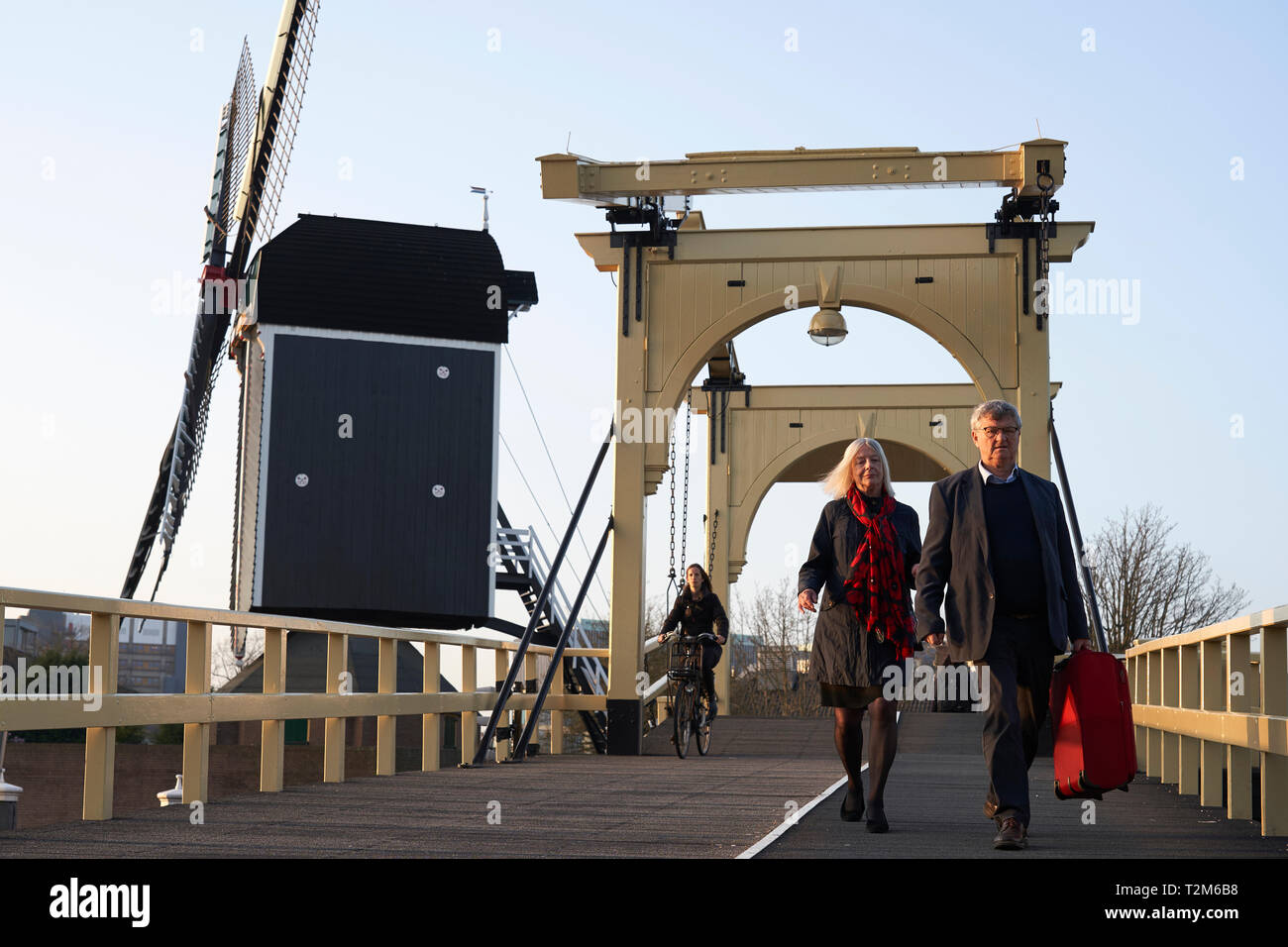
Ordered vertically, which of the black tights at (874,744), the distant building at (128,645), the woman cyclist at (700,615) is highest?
the woman cyclist at (700,615)

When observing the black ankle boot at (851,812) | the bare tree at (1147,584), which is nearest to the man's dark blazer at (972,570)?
the black ankle boot at (851,812)

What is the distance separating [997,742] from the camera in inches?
252

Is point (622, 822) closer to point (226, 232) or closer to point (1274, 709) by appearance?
point (1274, 709)

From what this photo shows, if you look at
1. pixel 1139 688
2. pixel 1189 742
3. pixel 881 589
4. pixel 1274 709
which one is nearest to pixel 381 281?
pixel 1139 688

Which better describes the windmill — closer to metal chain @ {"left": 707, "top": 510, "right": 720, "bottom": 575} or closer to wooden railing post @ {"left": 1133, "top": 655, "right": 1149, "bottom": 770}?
metal chain @ {"left": 707, "top": 510, "right": 720, "bottom": 575}

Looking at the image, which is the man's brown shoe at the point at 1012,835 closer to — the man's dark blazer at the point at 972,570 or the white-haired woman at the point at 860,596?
the man's dark blazer at the point at 972,570

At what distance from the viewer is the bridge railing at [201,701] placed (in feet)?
22.9

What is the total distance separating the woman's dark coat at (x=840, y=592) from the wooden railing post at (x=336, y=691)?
3914mm

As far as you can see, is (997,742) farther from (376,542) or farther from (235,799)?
(376,542)

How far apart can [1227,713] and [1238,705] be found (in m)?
0.15

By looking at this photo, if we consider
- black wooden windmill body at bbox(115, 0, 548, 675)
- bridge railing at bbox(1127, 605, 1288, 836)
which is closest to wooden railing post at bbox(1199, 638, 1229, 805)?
bridge railing at bbox(1127, 605, 1288, 836)

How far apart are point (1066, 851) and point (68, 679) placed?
4463mm

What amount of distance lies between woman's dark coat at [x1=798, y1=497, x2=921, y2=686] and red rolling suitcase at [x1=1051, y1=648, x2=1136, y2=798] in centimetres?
130

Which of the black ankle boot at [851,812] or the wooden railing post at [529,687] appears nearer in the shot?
the black ankle boot at [851,812]
